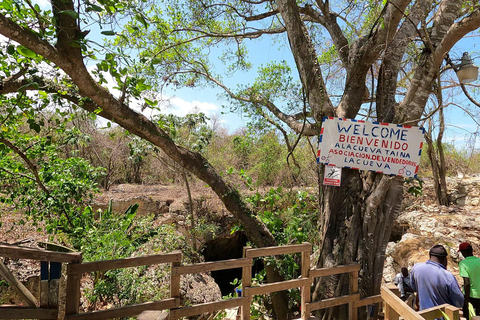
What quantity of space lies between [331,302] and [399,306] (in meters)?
1.42

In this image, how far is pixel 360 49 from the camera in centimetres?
446

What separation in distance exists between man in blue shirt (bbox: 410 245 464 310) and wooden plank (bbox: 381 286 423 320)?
2.69 ft

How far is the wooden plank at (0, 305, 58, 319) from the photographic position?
249 centimetres

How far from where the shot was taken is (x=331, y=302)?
3865 mm

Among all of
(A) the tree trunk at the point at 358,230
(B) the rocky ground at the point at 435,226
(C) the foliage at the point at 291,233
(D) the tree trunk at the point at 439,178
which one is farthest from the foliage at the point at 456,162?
(A) the tree trunk at the point at 358,230

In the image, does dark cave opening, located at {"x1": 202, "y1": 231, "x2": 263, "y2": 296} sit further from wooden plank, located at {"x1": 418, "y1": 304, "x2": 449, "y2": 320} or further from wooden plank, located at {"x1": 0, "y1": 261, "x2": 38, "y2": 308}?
wooden plank, located at {"x1": 418, "y1": 304, "x2": 449, "y2": 320}

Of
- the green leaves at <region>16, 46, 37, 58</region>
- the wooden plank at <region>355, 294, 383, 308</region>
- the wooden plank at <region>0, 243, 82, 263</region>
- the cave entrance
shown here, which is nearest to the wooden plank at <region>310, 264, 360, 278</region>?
the wooden plank at <region>355, 294, 383, 308</region>

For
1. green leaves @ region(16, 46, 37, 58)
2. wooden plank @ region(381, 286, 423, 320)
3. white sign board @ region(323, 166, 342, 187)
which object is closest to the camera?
wooden plank @ region(381, 286, 423, 320)

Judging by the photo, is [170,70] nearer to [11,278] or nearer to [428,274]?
[11,278]

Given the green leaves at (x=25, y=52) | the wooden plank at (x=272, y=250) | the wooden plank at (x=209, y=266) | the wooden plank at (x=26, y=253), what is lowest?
the wooden plank at (x=209, y=266)

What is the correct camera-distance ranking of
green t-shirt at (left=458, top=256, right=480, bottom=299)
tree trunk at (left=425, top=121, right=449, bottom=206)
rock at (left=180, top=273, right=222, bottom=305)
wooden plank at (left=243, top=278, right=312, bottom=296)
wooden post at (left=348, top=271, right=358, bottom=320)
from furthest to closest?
1. tree trunk at (left=425, top=121, right=449, bottom=206)
2. rock at (left=180, top=273, right=222, bottom=305)
3. wooden post at (left=348, top=271, right=358, bottom=320)
4. green t-shirt at (left=458, top=256, right=480, bottom=299)
5. wooden plank at (left=243, top=278, right=312, bottom=296)

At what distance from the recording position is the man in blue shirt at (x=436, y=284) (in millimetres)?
3330

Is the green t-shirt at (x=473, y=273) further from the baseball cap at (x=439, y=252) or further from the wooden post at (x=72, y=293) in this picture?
the wooden post at (x=72, y=293)

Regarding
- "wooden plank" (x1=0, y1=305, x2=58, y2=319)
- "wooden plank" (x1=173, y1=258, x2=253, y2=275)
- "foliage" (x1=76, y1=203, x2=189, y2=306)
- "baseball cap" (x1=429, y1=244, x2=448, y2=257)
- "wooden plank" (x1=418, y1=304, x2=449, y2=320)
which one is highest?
"baseball cap" (x1=429, y1=244, x2=448, y2=257)
